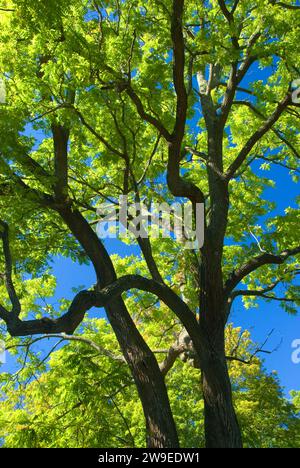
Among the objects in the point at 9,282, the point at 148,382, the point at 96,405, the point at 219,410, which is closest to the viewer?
the point at 9,282

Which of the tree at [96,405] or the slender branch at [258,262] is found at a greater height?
the slender branch at [258,262]

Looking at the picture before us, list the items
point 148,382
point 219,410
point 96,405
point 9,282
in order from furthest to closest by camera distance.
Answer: point 96,405 < point 148,382 < point 219,410 < point 9,282

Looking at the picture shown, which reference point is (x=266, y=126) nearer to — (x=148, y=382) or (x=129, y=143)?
(x=129, y=143)

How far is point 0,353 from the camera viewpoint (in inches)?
340

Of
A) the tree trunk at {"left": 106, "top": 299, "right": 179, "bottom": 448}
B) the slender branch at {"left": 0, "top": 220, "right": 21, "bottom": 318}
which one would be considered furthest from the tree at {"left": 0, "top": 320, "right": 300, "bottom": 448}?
the slender branch at {"left": 0, "top": 220, "right": 21, "bottom": 318}

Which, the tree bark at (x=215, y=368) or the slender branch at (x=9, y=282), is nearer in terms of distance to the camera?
the slender branch at (x=9, y=282)

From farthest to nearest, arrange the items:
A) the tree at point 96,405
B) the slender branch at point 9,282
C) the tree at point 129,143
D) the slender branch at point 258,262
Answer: the slender branch at point 258,262 < the tree at point 96,405 < the tree at point 129,143 < the slender branch at point 9,282

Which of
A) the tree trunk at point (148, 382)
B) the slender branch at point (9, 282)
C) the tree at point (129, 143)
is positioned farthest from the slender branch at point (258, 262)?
the slender branch at point (9, 282)

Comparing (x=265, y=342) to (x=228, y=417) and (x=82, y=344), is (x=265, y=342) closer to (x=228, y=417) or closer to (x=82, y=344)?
(x=228, y=417)

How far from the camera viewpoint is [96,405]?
26.6ft

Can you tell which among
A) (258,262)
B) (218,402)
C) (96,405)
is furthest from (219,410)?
(258,262)

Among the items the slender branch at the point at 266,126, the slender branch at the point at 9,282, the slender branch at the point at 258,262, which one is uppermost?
the slender branch at the point at 266,126

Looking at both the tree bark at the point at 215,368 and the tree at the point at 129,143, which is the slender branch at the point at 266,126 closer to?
the tree at the point at 129,143

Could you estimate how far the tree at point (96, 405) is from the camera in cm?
784
